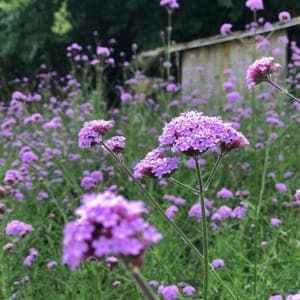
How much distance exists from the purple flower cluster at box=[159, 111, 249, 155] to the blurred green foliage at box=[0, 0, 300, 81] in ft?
24.4

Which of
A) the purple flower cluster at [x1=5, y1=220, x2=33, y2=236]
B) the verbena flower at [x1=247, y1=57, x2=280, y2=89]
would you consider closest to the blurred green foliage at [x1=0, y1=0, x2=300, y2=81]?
the purple flower cluster at [x1=5, y1=220, x2=33, y2=236]

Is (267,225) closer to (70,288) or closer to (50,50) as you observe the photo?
(70,288)

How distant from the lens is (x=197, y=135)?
1.57 meters

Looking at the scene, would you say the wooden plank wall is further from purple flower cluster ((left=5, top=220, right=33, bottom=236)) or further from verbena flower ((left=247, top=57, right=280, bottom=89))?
verbena flower ((left=247, top=57, right=280, bottom=89))

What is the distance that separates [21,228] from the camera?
278 centimetres

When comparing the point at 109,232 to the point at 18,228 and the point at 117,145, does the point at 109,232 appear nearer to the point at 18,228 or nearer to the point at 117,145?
the point at 117,145

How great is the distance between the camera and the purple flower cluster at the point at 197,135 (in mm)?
1564

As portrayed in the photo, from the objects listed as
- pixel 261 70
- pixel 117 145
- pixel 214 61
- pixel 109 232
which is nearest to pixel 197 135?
pixel 117 145

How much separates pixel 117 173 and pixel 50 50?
23.4 feet

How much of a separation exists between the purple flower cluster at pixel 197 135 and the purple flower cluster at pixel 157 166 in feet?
0.15

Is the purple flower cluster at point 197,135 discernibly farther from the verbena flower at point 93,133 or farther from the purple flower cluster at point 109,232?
the purple flower cluster at point 109,232

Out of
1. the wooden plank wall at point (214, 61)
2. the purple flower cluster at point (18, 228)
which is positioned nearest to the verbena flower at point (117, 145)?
the purple flower cluster at point (18, 228)

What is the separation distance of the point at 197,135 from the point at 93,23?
9655mm

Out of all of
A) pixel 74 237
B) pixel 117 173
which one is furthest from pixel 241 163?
pixel 74 237
